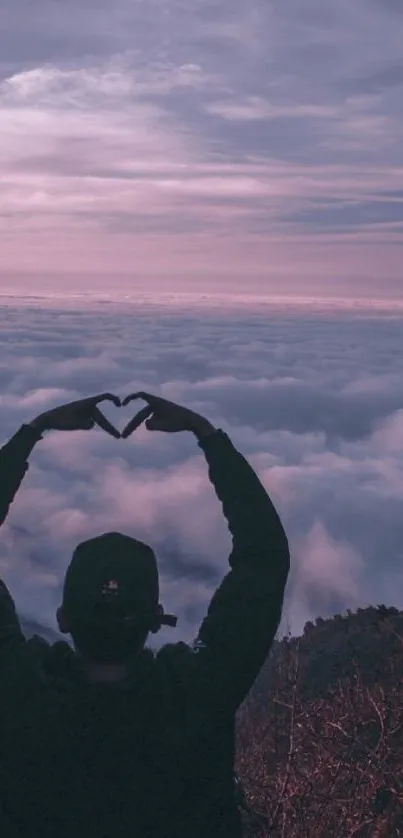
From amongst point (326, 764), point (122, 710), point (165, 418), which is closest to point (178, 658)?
point (122, 710)

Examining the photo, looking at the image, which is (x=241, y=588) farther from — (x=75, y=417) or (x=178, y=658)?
(x=75, y=417)

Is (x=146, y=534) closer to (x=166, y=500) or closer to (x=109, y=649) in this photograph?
(x=166, y=500)

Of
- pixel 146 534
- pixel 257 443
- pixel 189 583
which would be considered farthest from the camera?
pixel 257 443

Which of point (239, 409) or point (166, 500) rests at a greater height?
point (239, 409)

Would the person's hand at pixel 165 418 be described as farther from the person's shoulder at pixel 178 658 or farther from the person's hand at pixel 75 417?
the person's shoulder at pixel 178 658

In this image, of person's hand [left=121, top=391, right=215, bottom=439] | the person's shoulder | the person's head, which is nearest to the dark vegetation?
the person's shoulder

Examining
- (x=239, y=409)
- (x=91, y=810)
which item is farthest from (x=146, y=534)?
(x=91, y=810)

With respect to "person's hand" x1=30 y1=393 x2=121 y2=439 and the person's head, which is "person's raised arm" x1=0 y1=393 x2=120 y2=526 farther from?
the person's head
